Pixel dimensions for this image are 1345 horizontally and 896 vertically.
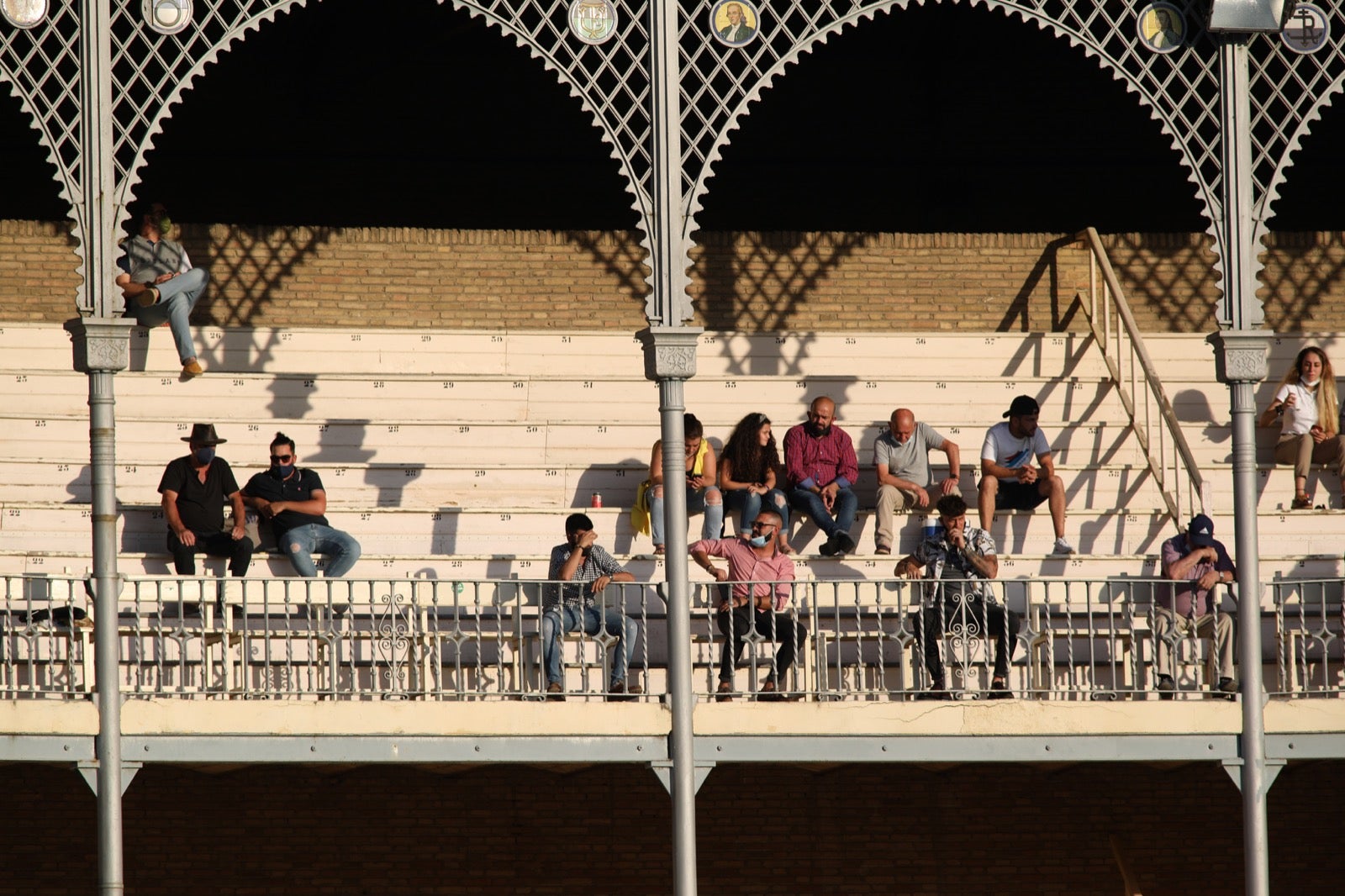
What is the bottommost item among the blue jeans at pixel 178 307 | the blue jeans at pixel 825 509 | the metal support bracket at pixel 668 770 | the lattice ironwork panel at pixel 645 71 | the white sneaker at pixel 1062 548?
the metal support bracket at pixel 668 770

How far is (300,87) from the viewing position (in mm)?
17438

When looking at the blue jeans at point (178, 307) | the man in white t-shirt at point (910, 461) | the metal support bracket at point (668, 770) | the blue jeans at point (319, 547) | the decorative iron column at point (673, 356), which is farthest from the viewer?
the blue jeans at point (178, 307)

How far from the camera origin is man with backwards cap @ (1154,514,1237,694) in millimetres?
11969

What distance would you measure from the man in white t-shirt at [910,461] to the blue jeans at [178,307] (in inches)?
194

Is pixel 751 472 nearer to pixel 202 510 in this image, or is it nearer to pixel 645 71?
pixel 645 71

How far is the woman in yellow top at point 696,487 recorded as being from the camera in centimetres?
1346

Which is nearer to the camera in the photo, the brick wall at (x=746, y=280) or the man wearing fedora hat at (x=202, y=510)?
the man wearing fedora hat at (x=202, y=510)

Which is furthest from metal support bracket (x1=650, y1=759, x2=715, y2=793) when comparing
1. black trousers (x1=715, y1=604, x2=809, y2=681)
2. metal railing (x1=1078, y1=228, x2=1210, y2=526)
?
metal railing (x1=1078, y1=228, x2=1210, y2=526)

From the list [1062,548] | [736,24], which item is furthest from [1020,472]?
[736,24]

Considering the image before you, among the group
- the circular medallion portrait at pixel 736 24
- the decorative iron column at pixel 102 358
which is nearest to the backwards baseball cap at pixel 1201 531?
the circular medallion portrait at pixel 736 24

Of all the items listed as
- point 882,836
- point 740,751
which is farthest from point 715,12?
point 882,836

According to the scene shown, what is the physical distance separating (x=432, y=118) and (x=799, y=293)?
135 inches

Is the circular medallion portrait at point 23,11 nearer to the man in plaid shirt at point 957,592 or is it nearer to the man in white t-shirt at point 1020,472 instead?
the man in plaid shirt at point 957,592

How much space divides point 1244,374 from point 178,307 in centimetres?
753
